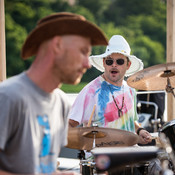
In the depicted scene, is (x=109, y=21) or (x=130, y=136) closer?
(x=130, y=136)

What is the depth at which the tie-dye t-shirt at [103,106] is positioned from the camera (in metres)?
3.50

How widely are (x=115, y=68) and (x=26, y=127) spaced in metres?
2.12

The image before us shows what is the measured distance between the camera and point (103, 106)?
11.7 feet

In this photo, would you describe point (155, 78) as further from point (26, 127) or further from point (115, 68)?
point (26, 127)

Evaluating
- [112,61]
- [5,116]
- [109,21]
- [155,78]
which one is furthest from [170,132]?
[109,21]

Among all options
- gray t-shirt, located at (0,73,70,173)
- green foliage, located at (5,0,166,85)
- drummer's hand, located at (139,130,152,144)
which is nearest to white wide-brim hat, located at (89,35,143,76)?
drummer's hand, located at (139,130,152,144)

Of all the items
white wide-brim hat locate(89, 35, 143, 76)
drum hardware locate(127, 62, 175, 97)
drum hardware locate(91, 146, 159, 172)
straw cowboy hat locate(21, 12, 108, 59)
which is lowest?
drum hardware locate(91, 146, 159, 172)

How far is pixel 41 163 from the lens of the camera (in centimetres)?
173

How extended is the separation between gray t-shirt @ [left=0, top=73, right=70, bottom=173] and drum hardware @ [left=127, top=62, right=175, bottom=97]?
6.10 feet

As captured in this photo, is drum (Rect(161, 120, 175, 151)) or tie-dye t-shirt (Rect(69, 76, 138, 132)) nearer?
drum (Rect(161, 120, 175, 151))

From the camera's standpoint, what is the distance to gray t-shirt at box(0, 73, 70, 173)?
1.58 m

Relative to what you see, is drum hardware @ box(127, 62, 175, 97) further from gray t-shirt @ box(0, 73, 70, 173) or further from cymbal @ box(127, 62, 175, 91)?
gray t-shirt @ box(0, 73, 70, 173)

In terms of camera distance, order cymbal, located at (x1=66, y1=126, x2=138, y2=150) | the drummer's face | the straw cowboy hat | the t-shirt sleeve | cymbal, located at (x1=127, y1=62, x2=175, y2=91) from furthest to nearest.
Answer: the drummer's face
cymbal, located at (x1=127, y1=62, x2=175, y2=91)
cymbal, located at (x1=66, y1=126, x2=138, y2=150)
the straw cowboy hat
the t-shirt sleeve

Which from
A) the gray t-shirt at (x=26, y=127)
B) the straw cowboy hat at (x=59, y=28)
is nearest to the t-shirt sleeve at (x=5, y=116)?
the gray t-shirt at (x=26, y=127)
